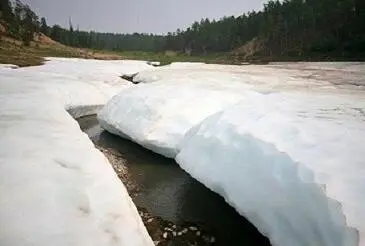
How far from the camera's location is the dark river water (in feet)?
22.3

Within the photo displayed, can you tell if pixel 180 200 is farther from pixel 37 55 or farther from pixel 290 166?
pixel 37 55

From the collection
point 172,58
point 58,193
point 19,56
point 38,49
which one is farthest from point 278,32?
point 58,193

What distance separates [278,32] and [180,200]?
68769 mm

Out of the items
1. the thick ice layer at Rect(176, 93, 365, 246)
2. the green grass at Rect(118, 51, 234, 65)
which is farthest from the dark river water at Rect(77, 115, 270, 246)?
the green grass at Rect(118, 51, 234, 65)

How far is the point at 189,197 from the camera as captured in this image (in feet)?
27.0

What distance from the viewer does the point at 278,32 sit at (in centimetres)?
7181

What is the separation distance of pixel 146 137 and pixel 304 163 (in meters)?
5.83

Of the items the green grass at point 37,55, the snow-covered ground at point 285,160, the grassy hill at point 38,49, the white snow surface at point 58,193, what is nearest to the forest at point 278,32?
the grassy hill at point 38,49

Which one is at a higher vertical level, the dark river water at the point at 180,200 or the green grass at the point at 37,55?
the green grass at the point at 37,55

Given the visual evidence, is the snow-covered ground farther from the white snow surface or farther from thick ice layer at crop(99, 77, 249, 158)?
the white snow surface

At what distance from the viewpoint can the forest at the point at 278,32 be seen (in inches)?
2100

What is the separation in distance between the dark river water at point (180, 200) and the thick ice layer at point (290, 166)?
0.77 metres

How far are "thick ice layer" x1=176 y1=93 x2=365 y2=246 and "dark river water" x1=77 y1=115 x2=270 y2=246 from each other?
769mm

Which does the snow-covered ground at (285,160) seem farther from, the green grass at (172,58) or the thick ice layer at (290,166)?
the green grass at (172,58)
